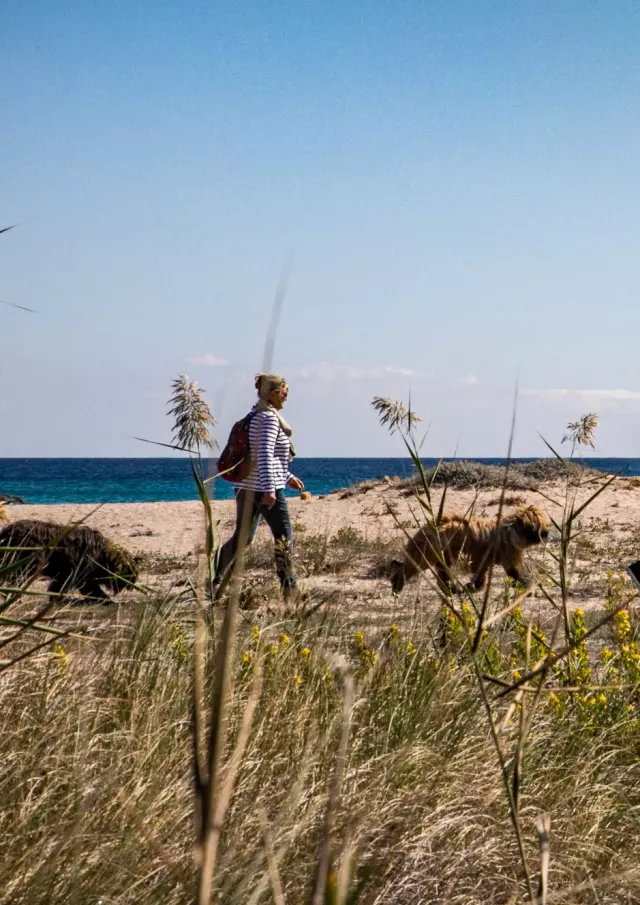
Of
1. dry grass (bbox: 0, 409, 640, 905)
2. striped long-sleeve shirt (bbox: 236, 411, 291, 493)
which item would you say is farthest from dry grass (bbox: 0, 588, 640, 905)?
striped long-sleeve shirt (bbox: 236, 411, 291, 493)

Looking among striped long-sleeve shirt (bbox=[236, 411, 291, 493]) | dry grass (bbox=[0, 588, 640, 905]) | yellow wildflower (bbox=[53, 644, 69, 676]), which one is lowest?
dry grass (bbox=[0, 588, 640, 905])

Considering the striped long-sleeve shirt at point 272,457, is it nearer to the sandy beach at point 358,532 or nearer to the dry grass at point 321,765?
the sandy beach at point 358,532

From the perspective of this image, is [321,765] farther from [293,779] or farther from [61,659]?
[61,659]

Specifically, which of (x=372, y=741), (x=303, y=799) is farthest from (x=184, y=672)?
(x=303, y=799)

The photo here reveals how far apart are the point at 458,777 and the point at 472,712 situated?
35 cm

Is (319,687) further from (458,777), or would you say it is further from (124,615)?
(124,615)

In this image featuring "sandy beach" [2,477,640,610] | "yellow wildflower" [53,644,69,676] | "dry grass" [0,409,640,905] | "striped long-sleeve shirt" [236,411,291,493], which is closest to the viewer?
"dry grass" [0,409,640,905]

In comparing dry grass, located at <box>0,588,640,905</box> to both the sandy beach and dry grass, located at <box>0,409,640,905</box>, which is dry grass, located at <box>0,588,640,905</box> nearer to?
dry grass, located at <box>0,409,640,905</box>

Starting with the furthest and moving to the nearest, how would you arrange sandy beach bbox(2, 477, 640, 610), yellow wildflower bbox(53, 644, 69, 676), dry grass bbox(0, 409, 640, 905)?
sandy beach bbox(2, 477, 640, 610) → yellow wildflower bbox(53, 644, 69, 676) → dry grass bbox(0, 409, 640, 905)

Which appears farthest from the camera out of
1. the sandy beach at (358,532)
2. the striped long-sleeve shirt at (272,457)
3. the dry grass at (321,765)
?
the sandy beach at (358,532)

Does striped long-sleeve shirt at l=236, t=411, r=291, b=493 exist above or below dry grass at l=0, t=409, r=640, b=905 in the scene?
above

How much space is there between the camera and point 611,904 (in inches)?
98.7

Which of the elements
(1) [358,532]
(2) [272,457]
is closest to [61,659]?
(2) [272,457]

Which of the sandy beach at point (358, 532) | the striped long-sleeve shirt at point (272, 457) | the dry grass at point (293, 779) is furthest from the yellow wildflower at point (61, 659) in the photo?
the striped long-sleeve shirt at point (272, 457)
